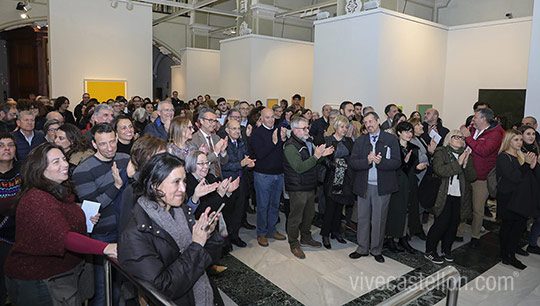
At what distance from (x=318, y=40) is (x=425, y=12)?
3.20 metres

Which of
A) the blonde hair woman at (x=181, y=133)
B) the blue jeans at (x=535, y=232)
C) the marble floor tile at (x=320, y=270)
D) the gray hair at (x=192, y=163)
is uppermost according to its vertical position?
the blonde hair woman at (x=181, y=133)

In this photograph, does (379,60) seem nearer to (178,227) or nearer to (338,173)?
(338,173)

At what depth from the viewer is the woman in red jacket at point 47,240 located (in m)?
2.07

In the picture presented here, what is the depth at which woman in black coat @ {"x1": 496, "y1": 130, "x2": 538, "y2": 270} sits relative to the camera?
4176 mm

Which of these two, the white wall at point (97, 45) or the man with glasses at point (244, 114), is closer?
the man with glasses at point (244, 114)

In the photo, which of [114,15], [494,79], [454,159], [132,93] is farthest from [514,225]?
[114,15]

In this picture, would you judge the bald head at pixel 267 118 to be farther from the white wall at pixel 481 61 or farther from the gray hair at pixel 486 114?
the white wall at pixel 481 61

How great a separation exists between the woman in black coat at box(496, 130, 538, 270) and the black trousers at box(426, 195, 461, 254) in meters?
0.57

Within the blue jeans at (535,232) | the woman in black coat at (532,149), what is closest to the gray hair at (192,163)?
the woman in black coat at (532,149)

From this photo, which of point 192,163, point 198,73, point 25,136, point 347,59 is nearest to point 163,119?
point 25,136

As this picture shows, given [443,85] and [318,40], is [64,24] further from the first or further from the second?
[443,85]

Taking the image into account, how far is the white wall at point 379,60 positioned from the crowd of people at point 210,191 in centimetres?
262

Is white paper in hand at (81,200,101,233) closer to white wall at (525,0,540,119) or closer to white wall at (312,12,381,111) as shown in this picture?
white wall at (525,0,540,119)

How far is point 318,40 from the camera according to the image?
9703 mm
